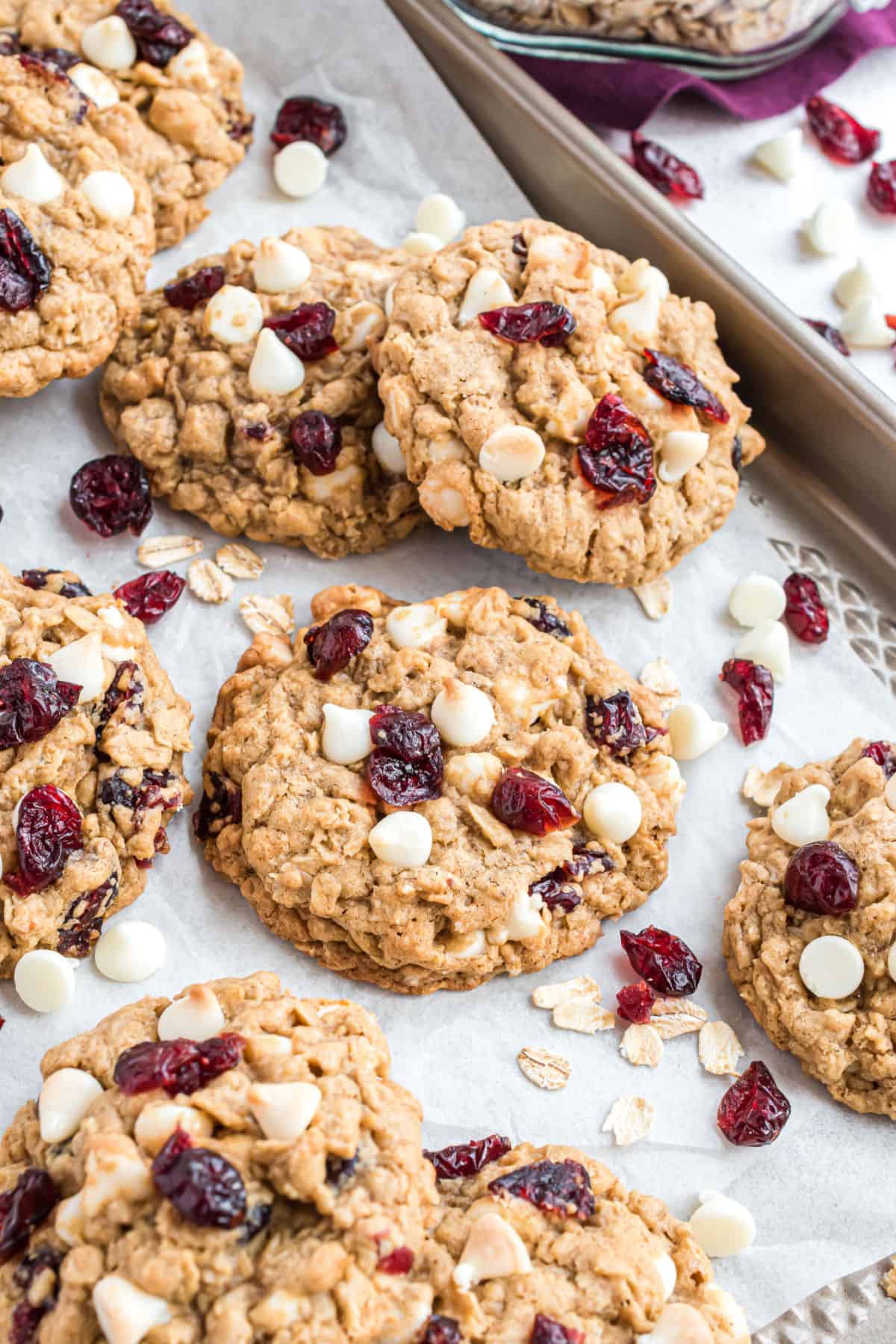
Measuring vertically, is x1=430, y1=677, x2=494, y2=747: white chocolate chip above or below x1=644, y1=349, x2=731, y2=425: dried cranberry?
below

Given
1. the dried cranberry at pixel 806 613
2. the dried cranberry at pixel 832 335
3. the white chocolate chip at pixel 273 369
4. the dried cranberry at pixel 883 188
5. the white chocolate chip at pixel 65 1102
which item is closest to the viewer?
the white chocolate chip at pixel 65 1102

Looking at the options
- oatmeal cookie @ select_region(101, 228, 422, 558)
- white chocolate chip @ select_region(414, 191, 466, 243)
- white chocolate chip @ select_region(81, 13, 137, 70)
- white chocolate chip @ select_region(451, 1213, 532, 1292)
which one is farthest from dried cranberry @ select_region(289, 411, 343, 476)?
white chocolate chip @ select_region(451, 1213, 532, 1292)

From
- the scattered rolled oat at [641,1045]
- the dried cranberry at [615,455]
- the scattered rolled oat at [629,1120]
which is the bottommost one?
the scattered rolled oat at [629,1120]

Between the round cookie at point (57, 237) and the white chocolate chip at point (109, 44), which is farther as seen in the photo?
the white chocolate chip at point (109, 44)

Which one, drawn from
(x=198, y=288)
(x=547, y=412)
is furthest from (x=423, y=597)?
(x=198, y=288)

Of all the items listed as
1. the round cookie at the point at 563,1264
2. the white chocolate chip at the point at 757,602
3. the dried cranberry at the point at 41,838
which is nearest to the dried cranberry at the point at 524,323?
the white chocolate chip at the point at 757,602

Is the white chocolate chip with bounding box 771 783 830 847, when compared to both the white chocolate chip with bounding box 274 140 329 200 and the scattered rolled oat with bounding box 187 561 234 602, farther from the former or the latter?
the white chocolate chip with bounding box 274 140 329 200

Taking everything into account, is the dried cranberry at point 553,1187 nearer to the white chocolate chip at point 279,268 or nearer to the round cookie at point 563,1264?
the round cookie at point 563,1264
